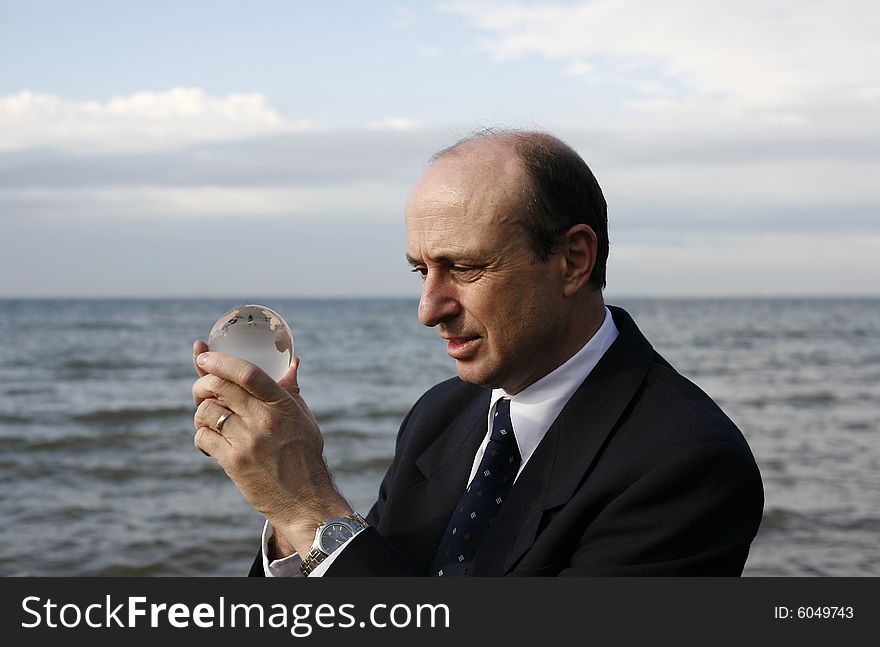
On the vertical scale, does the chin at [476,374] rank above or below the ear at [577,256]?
below

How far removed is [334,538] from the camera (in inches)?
89.0

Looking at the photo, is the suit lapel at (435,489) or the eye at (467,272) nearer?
the eye at (467,272)

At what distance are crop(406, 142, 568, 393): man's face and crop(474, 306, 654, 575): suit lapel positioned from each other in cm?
16

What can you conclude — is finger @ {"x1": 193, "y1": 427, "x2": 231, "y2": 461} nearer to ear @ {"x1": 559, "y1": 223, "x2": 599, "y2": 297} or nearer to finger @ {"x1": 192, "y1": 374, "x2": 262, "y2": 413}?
finger @ {"x1": 192, "y1": 374, "x2": 262, "y2": 413}

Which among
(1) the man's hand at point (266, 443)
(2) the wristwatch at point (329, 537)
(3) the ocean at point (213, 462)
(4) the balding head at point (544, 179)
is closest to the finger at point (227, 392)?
(1) the man's hand at point (266, 443)

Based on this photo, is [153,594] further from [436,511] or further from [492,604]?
Answer: [492,604]

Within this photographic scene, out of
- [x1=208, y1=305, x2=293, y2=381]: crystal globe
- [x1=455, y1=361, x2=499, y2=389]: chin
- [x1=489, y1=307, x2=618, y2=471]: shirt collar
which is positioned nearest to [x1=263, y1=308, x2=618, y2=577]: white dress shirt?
[x1=489, y1=307, x2=618, y2=471]: shirt collar

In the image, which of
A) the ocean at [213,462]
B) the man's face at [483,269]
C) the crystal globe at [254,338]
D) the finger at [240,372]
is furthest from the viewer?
the ocean at [213,462]

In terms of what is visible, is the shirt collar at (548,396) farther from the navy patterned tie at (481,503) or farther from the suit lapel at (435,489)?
the suit lapel at (435,489)

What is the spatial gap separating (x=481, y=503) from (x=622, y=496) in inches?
16.8

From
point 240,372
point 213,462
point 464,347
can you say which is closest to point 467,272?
point 464,347

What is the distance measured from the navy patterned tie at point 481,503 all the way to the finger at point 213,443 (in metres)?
0.64

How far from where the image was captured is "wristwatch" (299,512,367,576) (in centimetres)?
226

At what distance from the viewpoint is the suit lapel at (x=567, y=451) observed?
238cm
